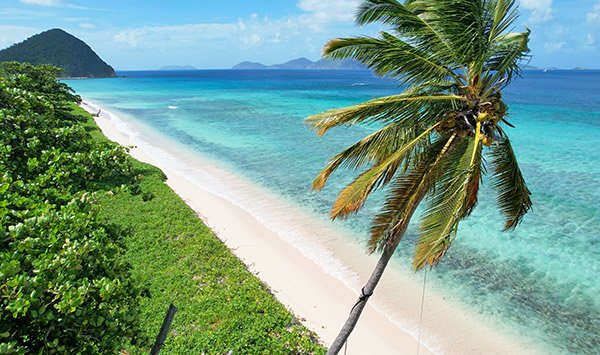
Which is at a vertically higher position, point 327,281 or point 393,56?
point 393,56

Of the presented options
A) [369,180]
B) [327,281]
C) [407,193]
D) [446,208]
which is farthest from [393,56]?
[327,281]

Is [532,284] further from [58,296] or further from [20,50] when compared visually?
[20,50]

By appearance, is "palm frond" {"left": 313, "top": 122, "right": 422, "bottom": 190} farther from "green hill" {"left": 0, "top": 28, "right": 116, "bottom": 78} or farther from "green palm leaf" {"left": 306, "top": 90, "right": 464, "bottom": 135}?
"green hill" {"left": 0, "top": 28, "right": 116, "bottom": 78}

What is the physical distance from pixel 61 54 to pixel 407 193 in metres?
160

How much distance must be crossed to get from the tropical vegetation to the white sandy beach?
4.84 feet

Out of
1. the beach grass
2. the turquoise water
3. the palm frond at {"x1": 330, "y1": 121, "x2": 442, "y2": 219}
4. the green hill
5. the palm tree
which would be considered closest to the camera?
the palm tree

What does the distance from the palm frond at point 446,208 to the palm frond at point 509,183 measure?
3.15 feet

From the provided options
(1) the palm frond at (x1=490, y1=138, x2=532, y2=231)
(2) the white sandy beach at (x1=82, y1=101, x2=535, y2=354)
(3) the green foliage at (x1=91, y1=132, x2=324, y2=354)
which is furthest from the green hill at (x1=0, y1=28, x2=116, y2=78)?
(1) the palm frond at (x1=490, y1=138, x2=532, y2=231)

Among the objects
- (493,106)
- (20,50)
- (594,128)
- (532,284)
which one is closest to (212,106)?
(594,128)

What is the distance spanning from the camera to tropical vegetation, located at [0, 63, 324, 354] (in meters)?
Answer: 3.36

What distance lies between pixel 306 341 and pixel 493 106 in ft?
20.1

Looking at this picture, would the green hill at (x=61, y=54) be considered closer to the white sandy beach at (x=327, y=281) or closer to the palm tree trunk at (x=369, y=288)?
the white sandy beach at (x=327, y=281)

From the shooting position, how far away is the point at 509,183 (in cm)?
581

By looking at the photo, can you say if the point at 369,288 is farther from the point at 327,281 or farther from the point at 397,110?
the point at 327,281
